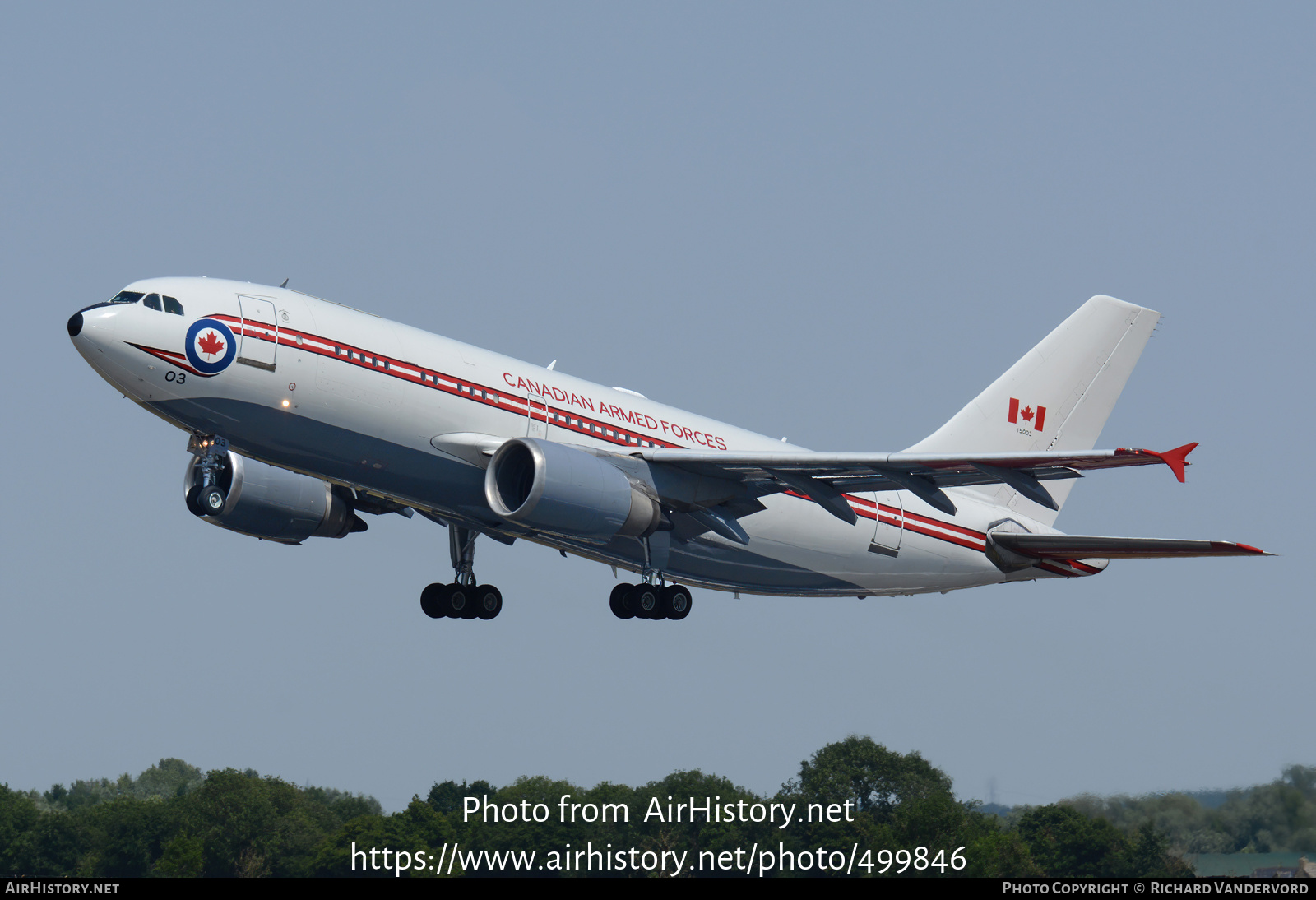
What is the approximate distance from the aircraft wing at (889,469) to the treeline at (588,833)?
879 inches

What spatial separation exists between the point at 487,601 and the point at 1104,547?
15.3 m

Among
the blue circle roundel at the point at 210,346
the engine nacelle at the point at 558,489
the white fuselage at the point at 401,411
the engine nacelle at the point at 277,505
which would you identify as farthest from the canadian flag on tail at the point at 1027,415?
the blue circle roundel at the point at 210,346

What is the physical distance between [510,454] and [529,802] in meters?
46.2

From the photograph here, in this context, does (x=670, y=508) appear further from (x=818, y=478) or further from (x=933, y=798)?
(x=933, y=798)

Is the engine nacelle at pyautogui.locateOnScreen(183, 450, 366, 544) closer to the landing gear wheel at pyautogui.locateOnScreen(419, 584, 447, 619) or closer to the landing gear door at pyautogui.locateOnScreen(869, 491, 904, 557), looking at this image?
the landing gear wheel at pyautogui.locateOnScreen(419, 584, 447, 619)

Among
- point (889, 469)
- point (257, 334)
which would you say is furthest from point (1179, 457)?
point (257, 334)

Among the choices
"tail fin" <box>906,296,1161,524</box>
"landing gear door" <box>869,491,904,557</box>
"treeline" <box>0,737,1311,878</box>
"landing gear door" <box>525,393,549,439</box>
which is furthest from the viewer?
"treeline" <box>0,737,1311,878</box>

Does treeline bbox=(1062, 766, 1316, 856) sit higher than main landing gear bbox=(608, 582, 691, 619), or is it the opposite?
main landing gear bbox=(608, 582, 691, 619)

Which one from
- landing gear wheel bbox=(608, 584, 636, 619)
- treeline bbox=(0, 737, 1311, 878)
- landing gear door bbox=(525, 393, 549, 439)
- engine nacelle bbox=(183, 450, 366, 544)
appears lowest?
treeline bbox=(0, 737, 1311, 878)

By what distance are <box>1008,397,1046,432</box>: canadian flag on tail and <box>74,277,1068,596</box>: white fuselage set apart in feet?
21.5

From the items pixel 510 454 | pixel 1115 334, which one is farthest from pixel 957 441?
pixel 510 454

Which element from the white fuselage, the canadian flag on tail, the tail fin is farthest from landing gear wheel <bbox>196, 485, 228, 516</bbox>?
the canadian flag on tail

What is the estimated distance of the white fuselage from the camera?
3012 cm

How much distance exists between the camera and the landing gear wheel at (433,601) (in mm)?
39500
